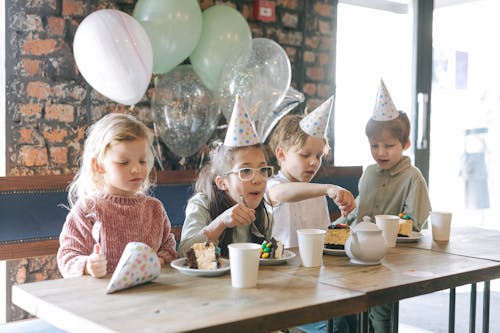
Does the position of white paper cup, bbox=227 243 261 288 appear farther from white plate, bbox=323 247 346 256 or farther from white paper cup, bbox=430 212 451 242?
white paper cup, bbox=430 212 451 242

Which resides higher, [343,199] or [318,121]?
[318,121]

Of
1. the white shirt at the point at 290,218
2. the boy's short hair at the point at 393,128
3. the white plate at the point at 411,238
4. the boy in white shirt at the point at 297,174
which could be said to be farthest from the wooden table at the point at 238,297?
the boy's short hair at the point at 393,128

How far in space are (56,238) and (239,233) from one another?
1.07 m

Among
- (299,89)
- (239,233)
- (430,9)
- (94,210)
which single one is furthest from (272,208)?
(430,9)

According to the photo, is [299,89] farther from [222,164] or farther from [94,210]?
[94,210]

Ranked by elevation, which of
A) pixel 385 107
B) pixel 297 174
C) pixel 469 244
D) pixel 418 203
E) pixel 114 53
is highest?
pixel 114 53

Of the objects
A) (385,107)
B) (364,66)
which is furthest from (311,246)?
(364,66)

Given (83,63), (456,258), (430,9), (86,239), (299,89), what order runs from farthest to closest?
(430,9) < (299,89) < (83,63) < (456,258) < (86,239)

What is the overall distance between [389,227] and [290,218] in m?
0.46

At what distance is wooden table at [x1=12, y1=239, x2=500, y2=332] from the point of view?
115 cm

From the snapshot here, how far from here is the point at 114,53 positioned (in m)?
2.42

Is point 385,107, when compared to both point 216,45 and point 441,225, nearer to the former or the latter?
point 441,225

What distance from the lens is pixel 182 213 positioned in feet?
10.0

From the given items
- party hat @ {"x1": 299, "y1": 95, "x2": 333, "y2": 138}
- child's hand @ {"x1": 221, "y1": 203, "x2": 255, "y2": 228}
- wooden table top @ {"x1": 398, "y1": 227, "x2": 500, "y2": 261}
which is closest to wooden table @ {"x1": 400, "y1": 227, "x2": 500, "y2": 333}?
→ wooden table top @ {"x1": 398, "y1": 227, "x2": 500, "y2": 261}
